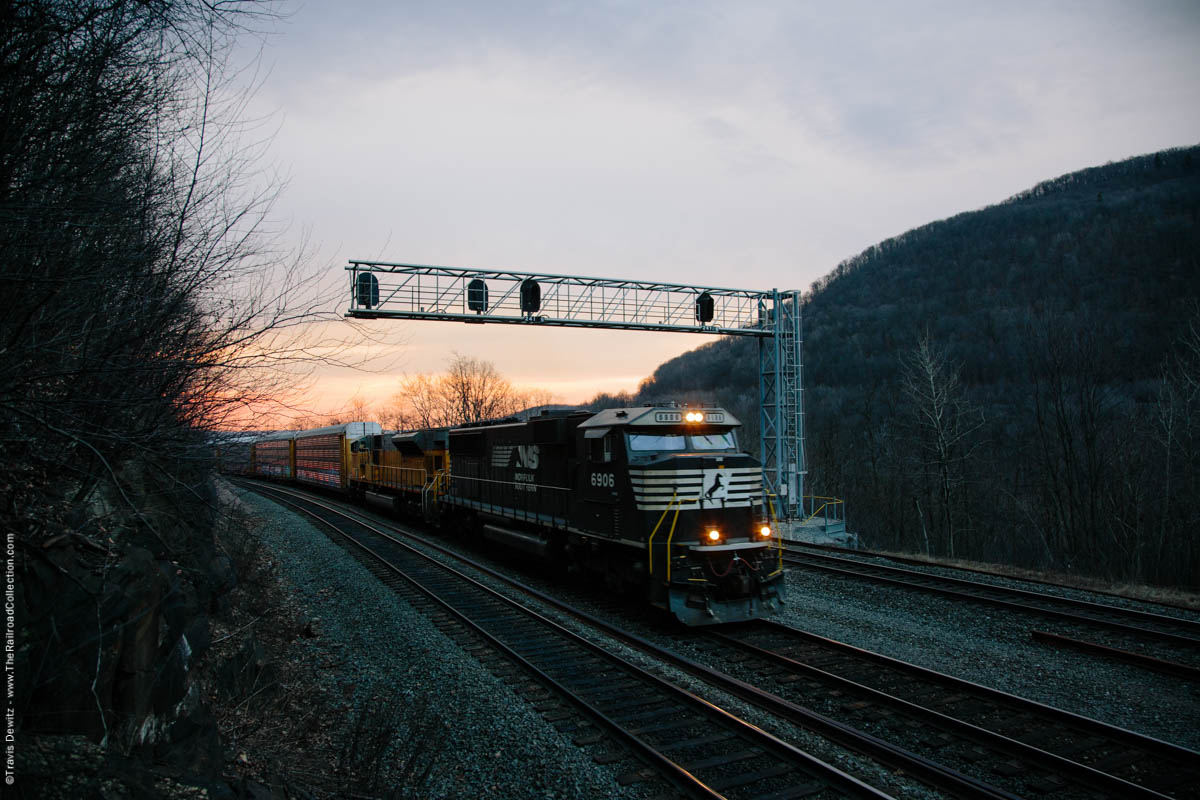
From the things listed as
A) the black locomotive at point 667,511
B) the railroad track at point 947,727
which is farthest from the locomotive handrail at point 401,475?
the railroad track at point 947,727

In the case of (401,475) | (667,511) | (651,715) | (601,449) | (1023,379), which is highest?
(1023,379)

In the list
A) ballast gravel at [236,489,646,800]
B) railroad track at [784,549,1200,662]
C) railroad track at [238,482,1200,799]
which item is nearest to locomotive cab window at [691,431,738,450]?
railroad track at [238,482,1200,799]

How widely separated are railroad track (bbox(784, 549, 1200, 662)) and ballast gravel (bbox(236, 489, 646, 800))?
7.42m

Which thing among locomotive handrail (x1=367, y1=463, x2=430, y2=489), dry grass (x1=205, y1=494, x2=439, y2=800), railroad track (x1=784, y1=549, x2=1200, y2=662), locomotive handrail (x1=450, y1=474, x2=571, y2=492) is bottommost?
railroad track (x1=784, y1=549, x2=1200, y2=662)

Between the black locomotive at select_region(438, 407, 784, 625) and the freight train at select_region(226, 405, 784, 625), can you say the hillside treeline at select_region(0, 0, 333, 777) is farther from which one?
the black locomotive at select_region(438, 407, 784, 625)

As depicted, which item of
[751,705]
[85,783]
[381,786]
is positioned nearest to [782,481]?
[751,705]

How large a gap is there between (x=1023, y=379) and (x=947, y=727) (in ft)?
173

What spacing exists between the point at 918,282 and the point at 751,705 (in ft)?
300

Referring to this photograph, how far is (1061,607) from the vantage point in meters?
10.5

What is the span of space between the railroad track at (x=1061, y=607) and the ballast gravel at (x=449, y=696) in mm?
7425

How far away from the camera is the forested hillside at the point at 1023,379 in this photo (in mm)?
24500

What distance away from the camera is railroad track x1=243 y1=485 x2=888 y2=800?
5.42 meters

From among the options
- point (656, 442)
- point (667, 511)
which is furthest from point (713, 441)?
point (667, 511)

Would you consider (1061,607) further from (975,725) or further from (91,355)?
(91,355)
